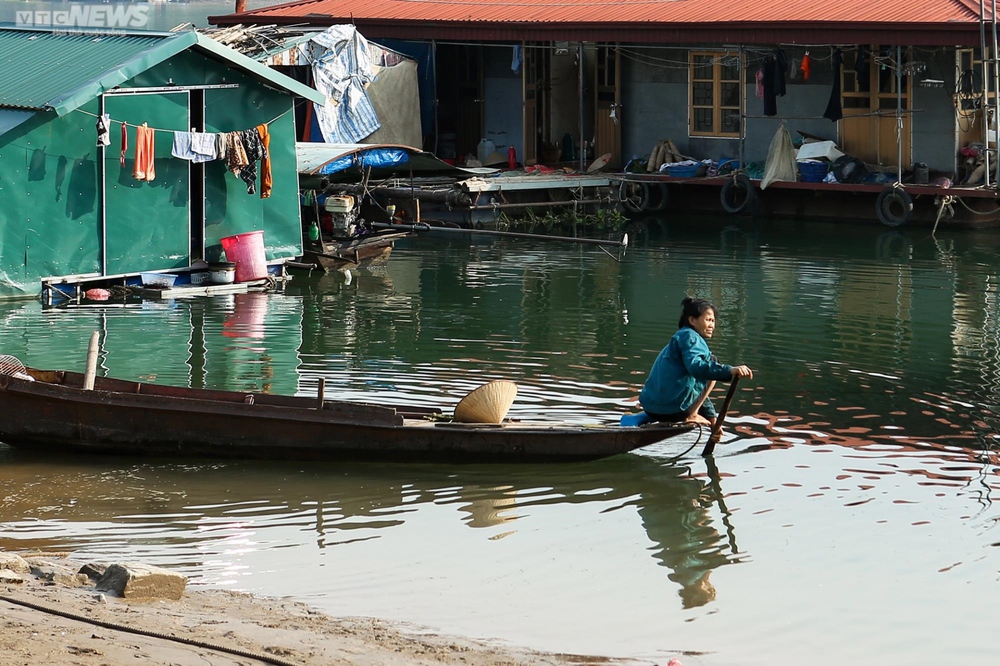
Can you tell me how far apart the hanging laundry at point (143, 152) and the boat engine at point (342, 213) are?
10.8 ft

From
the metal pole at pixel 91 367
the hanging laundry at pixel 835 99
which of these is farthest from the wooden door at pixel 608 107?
the metal pole at pixel 91 367

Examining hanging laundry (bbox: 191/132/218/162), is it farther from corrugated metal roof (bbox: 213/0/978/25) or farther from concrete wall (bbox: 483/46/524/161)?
concrete wall (bbox: 483/46/524/161)

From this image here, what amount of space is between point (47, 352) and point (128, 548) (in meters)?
6.05

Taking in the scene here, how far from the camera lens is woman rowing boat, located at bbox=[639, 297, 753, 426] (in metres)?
9.82

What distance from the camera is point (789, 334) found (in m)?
15.4

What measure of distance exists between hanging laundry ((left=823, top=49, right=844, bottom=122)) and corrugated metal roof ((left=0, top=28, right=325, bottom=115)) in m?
9.52

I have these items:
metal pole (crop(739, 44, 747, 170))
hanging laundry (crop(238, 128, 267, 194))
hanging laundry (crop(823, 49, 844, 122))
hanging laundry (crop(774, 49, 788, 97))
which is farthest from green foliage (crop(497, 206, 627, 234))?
hanging laundry (crop(238, 128, 267, 194))

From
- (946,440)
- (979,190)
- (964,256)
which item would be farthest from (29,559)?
(979,190)

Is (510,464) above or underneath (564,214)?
underneath

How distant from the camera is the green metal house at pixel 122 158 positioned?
16.5 meters

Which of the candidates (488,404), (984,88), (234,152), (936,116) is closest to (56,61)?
(234,152)

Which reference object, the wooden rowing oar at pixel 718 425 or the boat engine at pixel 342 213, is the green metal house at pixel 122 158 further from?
the wooden rowing oar at pixel 718 425

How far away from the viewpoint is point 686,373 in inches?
397

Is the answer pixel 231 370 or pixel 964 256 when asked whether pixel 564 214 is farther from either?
pixel 231 370
